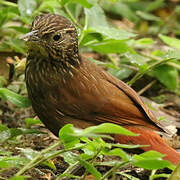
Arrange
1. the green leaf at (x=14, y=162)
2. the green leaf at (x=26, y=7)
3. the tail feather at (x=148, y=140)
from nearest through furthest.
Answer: the green leaf at (x=14, y=162) < the tail feather at (x=148, y=140) < the green leaf at (x=26, y=7)

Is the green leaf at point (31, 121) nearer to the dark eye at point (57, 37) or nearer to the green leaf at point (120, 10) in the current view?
the dark eye at point (57, 37)

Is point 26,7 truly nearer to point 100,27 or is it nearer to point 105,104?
point 100,27

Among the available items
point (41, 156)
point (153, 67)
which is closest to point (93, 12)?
point (153, 67)

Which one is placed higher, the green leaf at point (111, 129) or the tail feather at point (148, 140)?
the green leaf at point (111, 129)

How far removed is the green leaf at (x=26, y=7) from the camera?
5469 mm

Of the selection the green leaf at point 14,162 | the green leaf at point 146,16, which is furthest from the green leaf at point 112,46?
the green leaf at point 146,16

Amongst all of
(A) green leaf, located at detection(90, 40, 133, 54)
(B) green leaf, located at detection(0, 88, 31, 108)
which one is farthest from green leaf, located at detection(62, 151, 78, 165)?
(A) green leaf, located at detection(90, 40, 133, 54)

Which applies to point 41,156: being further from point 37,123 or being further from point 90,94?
point 37,123

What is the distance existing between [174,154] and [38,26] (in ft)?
4.42

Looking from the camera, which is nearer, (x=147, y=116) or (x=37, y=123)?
(x=147, y=116)

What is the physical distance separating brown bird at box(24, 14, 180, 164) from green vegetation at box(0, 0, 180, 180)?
0.60 ft

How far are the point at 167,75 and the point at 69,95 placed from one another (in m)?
1.75

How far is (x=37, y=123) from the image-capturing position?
464cm

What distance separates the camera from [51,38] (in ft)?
13.6
